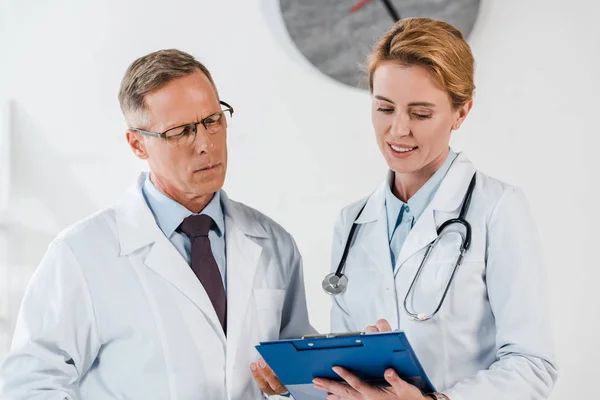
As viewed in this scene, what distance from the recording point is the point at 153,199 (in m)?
1.79

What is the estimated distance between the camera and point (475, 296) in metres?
1.61

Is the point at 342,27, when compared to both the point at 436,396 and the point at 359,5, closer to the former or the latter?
the point at 359,5

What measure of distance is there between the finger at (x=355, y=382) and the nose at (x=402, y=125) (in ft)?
1.61

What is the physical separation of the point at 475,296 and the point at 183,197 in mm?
660

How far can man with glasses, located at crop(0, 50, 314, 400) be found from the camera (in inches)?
64.4

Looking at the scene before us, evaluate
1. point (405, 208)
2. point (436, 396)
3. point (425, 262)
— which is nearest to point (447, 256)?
point (425, 262)

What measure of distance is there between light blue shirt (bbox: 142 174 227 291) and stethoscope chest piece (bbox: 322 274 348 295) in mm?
222

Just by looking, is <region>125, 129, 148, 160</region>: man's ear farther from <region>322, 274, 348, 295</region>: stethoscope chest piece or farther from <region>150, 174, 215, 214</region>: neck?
<region>322, 274, 348, 295</region>: stethoscope chest piece

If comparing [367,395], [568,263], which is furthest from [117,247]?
[568,263]

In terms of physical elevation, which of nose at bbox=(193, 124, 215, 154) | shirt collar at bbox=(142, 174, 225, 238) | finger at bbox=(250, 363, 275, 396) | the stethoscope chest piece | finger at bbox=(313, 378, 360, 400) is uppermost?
nose at bbox=(193, 124, 215, 154)

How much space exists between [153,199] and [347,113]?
42.0 inches

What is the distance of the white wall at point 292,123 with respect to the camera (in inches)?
102

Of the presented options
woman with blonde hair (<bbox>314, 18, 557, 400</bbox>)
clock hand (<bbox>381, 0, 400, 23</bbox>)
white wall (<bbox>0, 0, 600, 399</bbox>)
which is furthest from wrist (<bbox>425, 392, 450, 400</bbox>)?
clock hand (<bbox>381, 0, 400, 23</bbox>)

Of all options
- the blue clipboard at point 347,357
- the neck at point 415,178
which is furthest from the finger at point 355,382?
the neck at point 415,178
